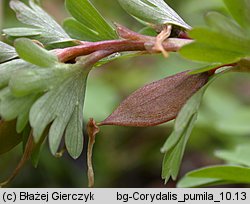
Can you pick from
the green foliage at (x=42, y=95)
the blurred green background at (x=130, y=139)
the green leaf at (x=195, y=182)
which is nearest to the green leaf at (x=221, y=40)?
the green foliage at (x=42, y=95)

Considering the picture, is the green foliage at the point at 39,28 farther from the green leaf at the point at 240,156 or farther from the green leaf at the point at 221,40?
the green leaf at the point at 240,156

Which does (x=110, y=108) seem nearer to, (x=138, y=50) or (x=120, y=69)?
(x=120, y=69)

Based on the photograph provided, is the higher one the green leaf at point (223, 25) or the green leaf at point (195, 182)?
the green leaf at point (223, 25)

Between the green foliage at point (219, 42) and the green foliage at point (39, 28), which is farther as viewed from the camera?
the green foliage at point (39, 28)

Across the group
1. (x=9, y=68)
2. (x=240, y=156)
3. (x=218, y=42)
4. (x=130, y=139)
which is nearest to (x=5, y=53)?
(x=9, y=68)

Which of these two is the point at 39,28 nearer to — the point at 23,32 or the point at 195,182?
the point at 23,32

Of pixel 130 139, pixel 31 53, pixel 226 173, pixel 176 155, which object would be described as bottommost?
pixel 130 139

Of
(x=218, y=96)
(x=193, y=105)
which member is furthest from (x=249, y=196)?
(x=218, y=96)

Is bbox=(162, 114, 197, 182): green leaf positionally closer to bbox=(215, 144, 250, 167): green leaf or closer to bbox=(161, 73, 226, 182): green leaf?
bbox=(161, 73, 226, 182): green leaf
